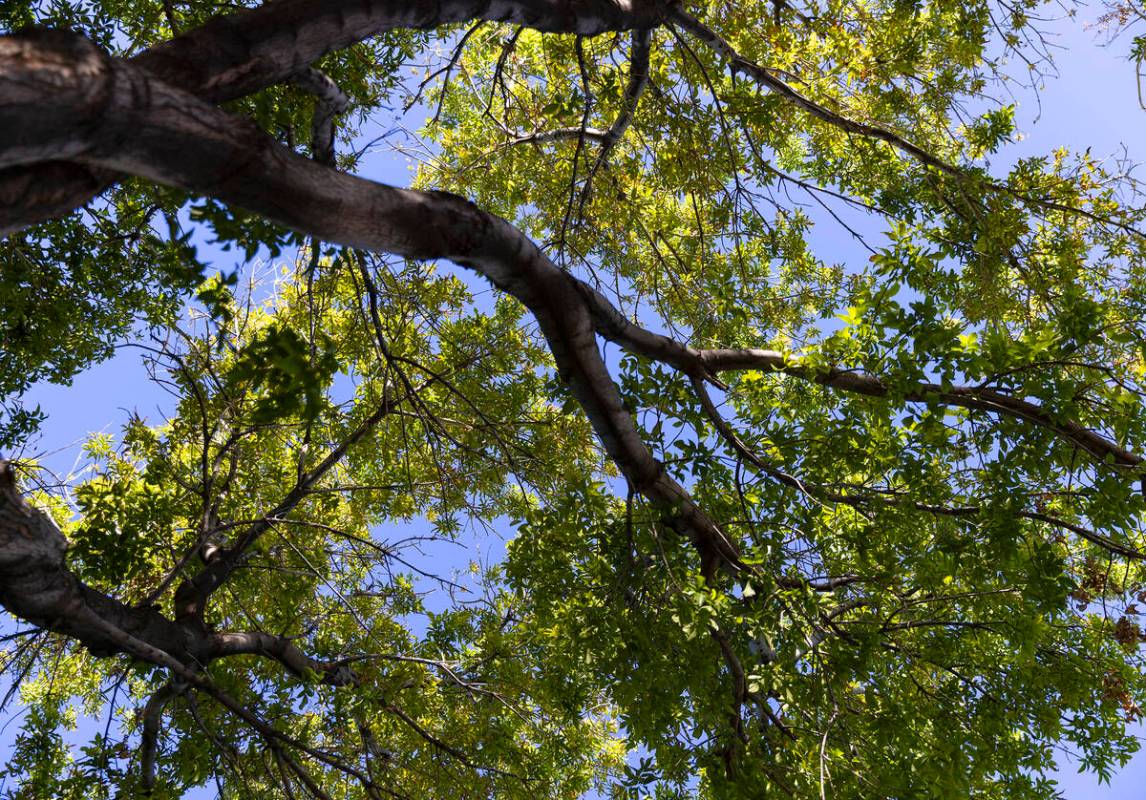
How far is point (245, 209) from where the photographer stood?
2.55 m

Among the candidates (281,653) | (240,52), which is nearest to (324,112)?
(240,52)

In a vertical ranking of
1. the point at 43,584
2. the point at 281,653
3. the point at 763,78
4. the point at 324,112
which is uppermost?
the point at 763,78

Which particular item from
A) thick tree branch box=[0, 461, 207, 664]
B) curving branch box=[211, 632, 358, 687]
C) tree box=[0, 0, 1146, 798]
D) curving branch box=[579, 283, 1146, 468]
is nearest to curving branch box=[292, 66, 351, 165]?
tree box=[0, 0, 1146, 798]

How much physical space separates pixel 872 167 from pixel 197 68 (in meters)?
6.26

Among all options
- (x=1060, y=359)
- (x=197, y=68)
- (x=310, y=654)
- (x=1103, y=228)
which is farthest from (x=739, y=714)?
(x=1103, y=228)

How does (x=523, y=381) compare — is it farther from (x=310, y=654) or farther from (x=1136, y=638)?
(x=1136, y=638)

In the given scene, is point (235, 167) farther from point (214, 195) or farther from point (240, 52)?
point (240, 52)

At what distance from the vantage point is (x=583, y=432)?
24.2 feet

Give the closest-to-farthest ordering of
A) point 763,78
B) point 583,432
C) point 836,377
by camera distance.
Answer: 1. point 836,377
2. point 763,78
3. point 583,432

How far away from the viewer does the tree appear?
3.04 meters

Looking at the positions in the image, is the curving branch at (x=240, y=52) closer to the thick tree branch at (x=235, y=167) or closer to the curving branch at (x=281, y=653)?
the thick tree branch at (x=235, y=167)

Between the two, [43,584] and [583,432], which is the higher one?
[583,432]

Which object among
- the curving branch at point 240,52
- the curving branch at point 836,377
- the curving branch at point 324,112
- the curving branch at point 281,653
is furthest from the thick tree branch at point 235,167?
the curving branch at point 281,653

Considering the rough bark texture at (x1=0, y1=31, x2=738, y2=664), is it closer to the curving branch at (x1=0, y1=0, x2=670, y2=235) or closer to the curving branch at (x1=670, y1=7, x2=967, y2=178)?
the curving branch at (x1=0, y1=0, x2=670, y2=235)
